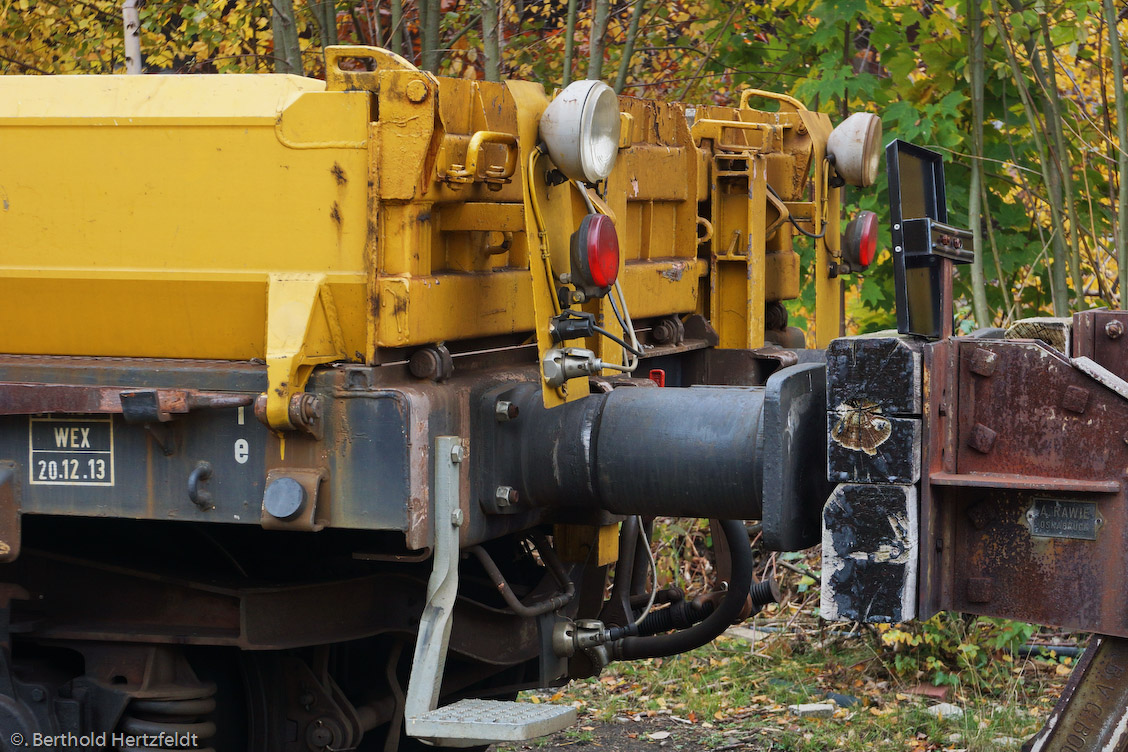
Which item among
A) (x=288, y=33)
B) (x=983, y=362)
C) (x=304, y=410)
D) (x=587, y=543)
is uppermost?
(x=288, y=33)

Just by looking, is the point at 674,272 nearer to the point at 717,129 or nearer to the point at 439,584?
the point at 717,129

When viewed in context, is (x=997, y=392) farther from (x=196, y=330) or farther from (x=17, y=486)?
(x=17, y=486)

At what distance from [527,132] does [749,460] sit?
0.85 meters

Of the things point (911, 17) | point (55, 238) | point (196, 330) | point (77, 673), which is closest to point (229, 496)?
point (196, 330)

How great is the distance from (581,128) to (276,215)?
68cm

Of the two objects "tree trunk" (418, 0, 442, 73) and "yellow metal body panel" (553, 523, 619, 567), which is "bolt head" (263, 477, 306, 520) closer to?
"yellow metal body panel" (553, 523, 619, 567)

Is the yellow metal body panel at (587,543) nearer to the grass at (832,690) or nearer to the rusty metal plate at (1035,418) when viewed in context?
the rusty metal plate at (1035,418)

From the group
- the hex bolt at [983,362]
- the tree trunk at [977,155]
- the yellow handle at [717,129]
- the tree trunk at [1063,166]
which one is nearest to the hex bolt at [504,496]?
the hex bolt at [983,362]

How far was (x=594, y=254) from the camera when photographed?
3000 mm

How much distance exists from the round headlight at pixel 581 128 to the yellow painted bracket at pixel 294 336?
0.57 metres

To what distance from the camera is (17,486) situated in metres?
3.05

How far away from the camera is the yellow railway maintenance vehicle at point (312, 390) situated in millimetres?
2857

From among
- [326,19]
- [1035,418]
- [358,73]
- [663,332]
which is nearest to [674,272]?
[663,332]

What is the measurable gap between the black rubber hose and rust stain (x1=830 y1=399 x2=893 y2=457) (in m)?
1.22
